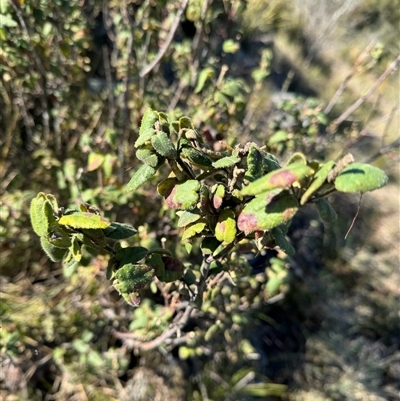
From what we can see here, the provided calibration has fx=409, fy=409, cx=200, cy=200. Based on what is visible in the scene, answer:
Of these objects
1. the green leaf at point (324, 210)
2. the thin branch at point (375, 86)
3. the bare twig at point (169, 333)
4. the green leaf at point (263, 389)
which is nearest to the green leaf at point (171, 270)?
the bare twig at point (169, 333)

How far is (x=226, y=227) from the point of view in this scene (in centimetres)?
64

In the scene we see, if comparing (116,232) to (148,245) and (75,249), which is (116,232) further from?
(148,245)

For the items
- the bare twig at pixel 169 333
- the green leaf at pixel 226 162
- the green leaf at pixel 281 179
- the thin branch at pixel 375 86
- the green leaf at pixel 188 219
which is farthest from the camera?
the thin branch at pixel 375 86

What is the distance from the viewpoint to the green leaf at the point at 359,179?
19.0 inches

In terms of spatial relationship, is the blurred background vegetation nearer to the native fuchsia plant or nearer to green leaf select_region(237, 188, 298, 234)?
the native fuchsia plant

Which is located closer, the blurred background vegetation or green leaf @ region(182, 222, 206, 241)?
green leaf @ region(182, 222, 206, 241)

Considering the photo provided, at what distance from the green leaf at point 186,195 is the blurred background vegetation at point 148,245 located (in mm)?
419

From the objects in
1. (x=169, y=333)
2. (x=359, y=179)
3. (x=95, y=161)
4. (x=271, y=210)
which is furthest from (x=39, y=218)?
(x=95, y=161)

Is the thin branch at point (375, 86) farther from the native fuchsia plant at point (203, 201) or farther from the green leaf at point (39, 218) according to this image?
the green leaf at point (39, 218)

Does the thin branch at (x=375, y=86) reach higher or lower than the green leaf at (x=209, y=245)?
higher

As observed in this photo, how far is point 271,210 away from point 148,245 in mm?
744

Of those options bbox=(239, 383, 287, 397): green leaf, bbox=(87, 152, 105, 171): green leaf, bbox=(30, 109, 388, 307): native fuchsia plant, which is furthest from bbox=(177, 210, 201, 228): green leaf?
bbox=(239, 383, 287, 397): green leaf

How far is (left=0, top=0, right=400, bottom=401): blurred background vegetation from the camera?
4.83 feet

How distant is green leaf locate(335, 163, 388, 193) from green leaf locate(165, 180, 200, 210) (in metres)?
0.22
